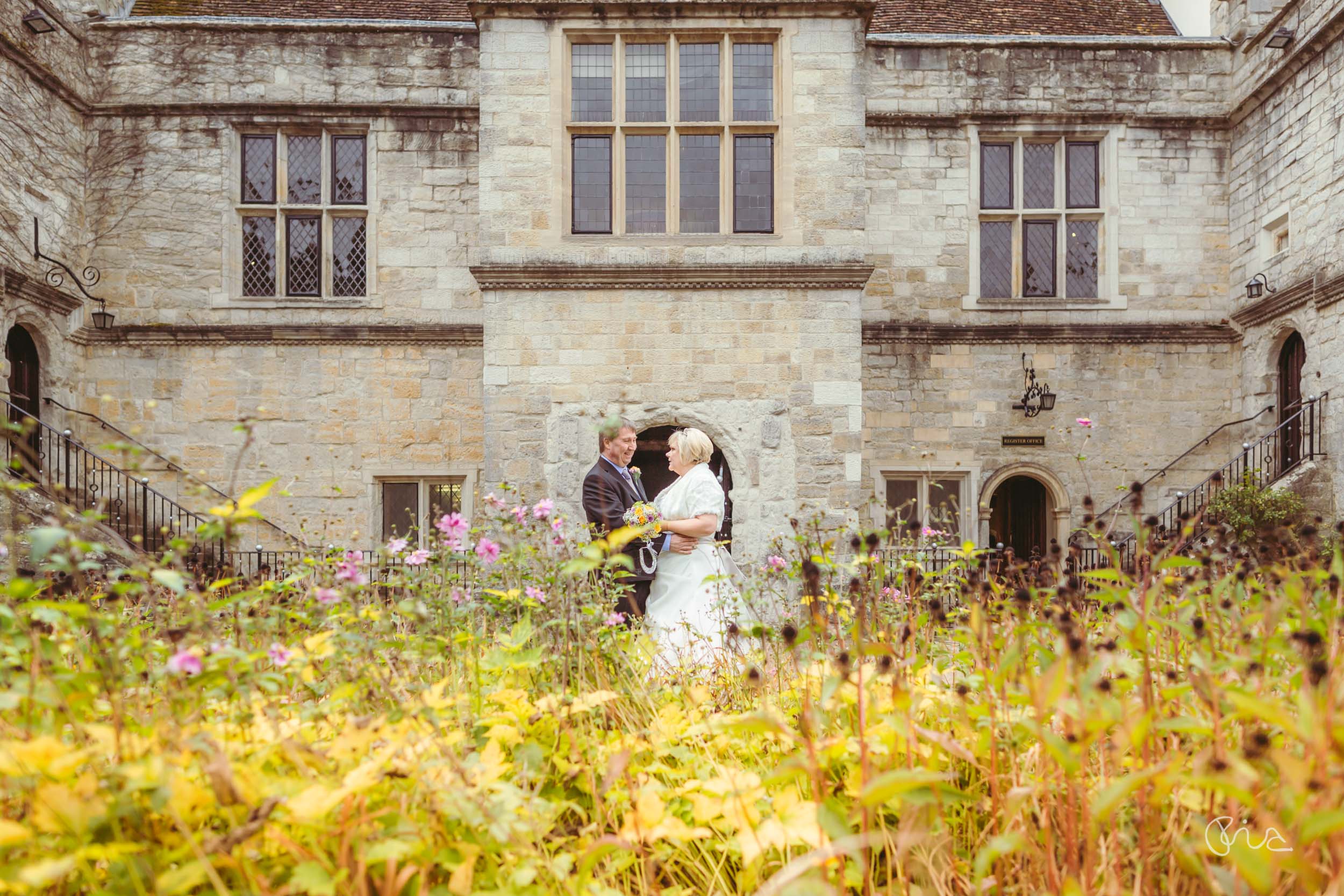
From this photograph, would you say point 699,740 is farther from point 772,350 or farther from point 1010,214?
point 1010,214

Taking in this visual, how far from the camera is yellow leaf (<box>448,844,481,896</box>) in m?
1.46

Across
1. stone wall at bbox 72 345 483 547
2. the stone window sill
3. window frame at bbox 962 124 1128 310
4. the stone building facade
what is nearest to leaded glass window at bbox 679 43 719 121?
the stone building facade

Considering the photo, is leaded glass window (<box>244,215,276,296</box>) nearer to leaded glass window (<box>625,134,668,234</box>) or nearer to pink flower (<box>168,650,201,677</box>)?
leaded glass window (<box>625,134,668,234</box>)

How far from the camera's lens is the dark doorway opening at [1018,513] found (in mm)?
11617

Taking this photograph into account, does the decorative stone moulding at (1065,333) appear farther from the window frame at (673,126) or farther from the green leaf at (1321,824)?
the green leaf at (1321,824)

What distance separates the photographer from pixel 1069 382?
10.2 metres

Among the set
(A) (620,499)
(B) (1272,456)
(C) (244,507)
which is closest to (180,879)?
(C) (244,507)

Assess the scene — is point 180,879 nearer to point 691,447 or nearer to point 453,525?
point 453,525

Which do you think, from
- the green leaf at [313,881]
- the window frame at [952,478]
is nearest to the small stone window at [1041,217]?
the window frame at [952,478]

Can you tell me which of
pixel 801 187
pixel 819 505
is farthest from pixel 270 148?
pixel 819 505

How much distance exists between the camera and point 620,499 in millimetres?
4703

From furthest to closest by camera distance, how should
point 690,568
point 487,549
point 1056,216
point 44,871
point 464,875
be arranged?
point 1056,216 → point 690,568 → point 487,549 → point 464,875 → point 44,871

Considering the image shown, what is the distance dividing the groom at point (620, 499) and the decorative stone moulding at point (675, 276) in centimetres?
283

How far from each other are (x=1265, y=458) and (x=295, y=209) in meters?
12.3
